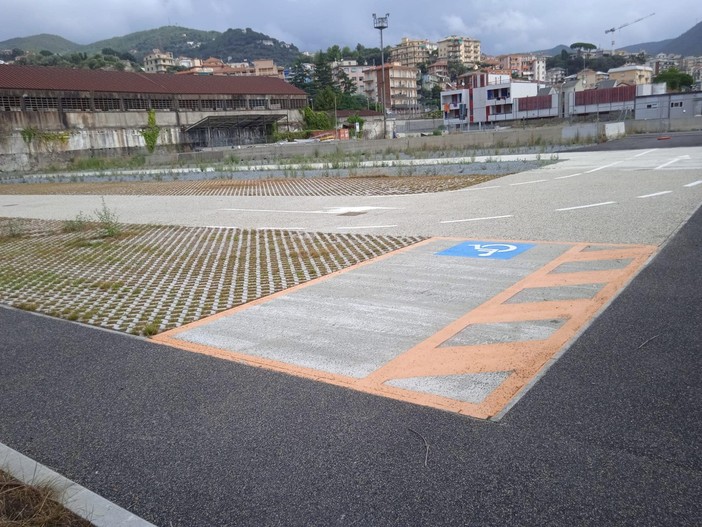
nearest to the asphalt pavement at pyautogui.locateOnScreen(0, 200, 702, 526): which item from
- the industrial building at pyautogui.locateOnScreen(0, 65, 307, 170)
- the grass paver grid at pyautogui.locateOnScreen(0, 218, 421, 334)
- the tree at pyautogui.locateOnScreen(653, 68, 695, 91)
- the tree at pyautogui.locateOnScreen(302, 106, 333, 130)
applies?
the grass paver grid at pyautogui.locateOnScreen(0, 218, 421, 334)

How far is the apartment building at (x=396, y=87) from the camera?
6516 inches

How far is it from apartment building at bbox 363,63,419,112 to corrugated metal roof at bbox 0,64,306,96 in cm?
8188

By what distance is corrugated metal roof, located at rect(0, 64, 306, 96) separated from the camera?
62.6 meters

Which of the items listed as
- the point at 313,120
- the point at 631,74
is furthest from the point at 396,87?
the point at 313,120

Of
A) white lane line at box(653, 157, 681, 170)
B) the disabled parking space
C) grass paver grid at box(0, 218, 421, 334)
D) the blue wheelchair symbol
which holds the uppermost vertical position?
white lane line at box(653, 157, 681, 170)

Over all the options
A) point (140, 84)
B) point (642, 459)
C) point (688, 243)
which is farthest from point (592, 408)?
point (140, 84)

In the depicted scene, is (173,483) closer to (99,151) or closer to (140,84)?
(99,151)

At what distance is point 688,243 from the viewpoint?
8.43 metres

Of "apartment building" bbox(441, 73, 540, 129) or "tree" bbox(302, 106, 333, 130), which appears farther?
"apartment building" bbox(441, 73, 540, 129)

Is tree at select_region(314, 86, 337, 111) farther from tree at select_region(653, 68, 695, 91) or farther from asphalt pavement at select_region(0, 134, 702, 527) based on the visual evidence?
asphalt pavement at select_region(0, 134, 702, 527)

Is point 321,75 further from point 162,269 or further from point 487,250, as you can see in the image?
point 487,250

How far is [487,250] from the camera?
9047 mm

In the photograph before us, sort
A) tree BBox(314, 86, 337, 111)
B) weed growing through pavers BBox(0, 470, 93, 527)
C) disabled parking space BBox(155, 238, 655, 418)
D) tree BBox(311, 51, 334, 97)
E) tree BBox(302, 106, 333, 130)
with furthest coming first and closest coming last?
1. tree BBox(311, 51, 334, 97)
2. tree BBox(314, 86, 337, 111)
3. tree BBox(302, 106, 333, 130)
4. disabled parking space BBox(155, 238, 655, 418)
5. weed growing through pavers BBox(0, 470, 93, 527)

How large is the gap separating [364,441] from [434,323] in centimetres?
236
